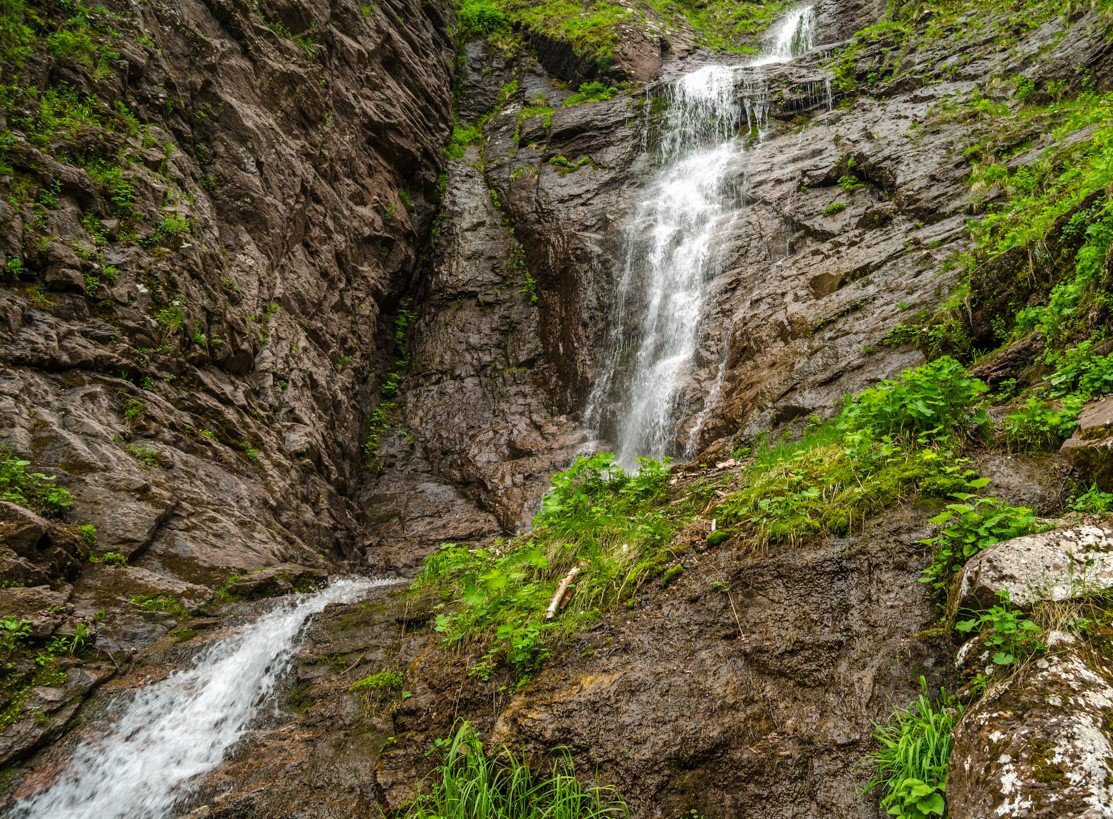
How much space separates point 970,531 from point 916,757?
124 cm

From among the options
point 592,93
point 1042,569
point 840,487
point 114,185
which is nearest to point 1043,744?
point 1042,569

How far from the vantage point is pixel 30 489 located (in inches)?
246

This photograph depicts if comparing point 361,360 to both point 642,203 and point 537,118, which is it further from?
point 537,118

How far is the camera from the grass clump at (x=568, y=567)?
13.6 feet

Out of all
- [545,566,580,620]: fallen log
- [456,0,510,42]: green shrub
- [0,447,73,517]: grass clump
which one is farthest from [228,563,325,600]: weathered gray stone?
[456,0,510,42]: green shrub

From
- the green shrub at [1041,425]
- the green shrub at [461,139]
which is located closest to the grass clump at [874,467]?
the green shrub at [1041,425]

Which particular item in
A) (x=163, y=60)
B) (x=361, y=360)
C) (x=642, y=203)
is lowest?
(x=361, y=360)

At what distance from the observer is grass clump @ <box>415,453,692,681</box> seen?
4145 mm

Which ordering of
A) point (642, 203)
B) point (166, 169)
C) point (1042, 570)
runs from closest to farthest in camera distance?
point (1042, 570) < point (166, 169) < point (642, 203)

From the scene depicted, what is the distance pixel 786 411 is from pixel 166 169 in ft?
32.9

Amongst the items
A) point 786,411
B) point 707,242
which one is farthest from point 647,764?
point 707,242

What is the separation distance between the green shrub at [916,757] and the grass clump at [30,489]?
7427 mm

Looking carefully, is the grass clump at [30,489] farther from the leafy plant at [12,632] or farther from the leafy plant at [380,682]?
the leafy plant at [380,682]

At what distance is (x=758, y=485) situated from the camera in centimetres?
465
